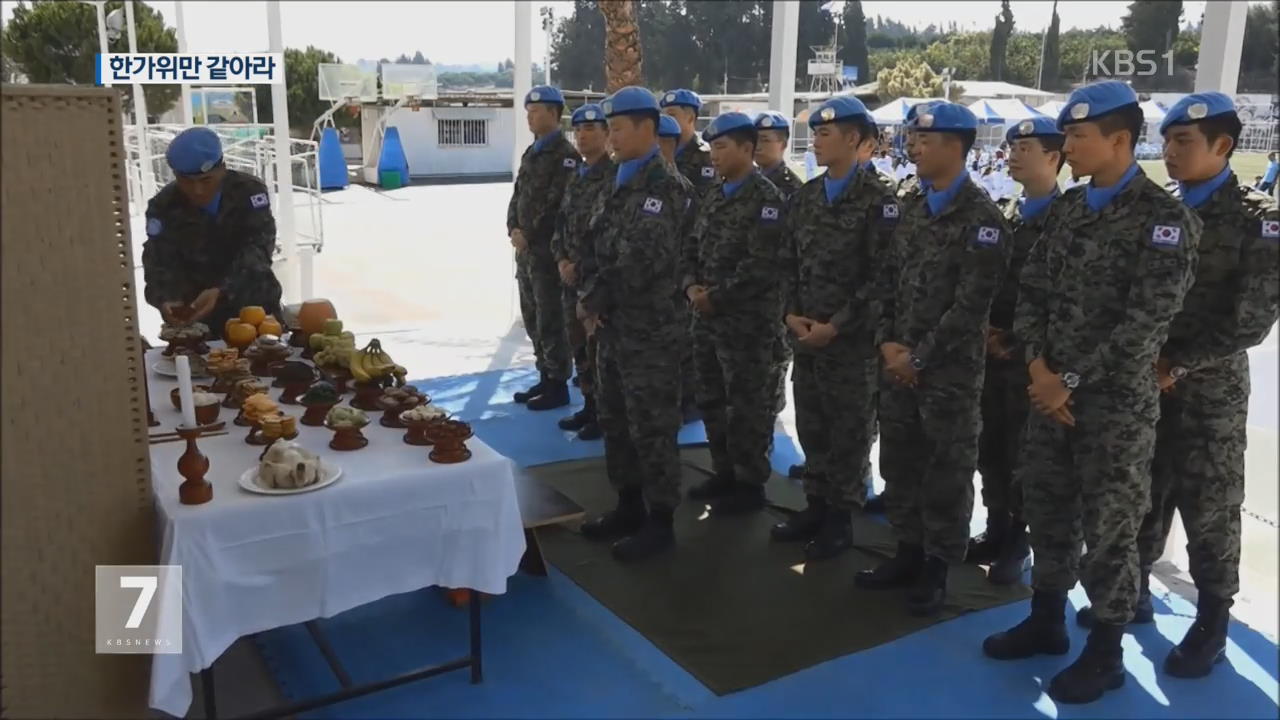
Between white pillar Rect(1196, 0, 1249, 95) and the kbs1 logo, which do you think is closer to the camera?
white pillar Rect(1196, 0, 1249, 95)

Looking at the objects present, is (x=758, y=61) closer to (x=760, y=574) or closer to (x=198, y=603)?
(x=760, y=574)

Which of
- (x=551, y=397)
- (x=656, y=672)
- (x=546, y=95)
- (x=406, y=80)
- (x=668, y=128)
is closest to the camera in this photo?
(x=656, y=672)

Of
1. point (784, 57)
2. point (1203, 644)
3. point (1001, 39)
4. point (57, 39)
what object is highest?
point (57, 39)

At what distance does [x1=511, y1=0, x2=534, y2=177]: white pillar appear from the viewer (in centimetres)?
737

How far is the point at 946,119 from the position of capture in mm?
3248

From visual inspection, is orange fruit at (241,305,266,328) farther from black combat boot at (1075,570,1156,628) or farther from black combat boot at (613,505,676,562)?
black combat boot at (1075,570,1156,628)

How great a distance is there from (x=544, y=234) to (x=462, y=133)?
23540 mm

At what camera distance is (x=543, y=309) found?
6000 millimetres

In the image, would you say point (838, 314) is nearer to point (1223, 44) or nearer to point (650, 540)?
point (650, 540)

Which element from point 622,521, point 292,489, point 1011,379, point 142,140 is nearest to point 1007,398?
point 1011,379

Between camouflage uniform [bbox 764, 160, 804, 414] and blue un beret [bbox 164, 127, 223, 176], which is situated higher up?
blue un beret [bbox 164, 127, 223, 176]

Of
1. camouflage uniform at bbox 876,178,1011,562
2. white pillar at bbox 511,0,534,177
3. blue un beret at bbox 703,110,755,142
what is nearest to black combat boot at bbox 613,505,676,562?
camouflage uniform at bbox 876,178,1011,562

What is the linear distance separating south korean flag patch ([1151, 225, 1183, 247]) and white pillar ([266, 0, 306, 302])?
6252 mm

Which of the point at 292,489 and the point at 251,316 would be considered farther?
the point at 251,316
